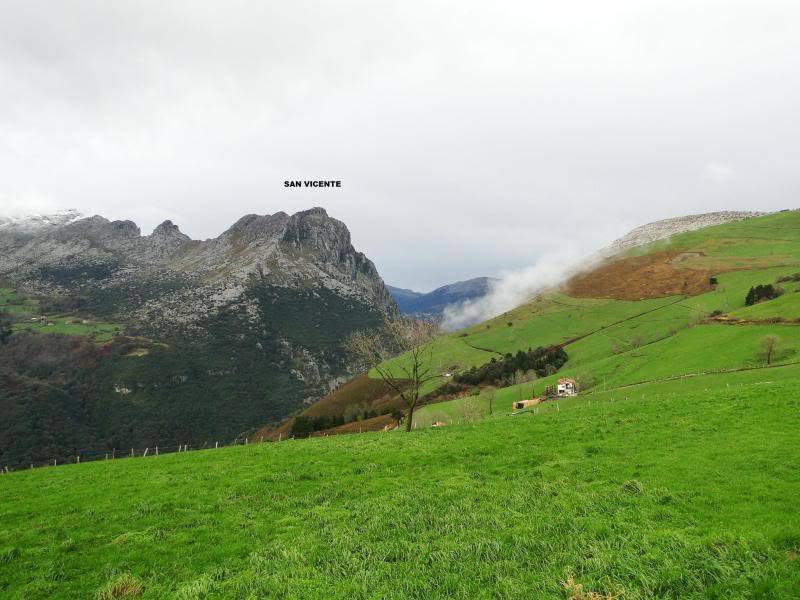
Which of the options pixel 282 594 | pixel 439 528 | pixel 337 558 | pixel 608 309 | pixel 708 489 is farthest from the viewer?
pixel 608 309

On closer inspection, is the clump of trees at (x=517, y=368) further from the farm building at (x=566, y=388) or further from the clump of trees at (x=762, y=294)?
the clump of trees at (x=762, y=294)

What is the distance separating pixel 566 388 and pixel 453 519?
8619 centimetres

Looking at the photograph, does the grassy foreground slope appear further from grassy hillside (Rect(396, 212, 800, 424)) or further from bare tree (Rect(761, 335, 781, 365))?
grassy hillside (Rect(396, 212, 800, 424))

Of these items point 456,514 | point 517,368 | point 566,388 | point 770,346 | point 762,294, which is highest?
point 456,514

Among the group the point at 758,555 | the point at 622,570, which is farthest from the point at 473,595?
→ the point at 758,555

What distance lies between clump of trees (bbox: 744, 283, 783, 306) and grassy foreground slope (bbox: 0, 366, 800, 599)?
115 metres

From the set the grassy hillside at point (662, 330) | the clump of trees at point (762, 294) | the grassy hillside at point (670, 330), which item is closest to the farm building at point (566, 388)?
the grassy hillside at point (662, 330)

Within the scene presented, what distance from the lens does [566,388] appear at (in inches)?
3703

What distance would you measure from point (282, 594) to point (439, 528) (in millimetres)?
5872

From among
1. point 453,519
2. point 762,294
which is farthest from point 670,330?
point 453,519

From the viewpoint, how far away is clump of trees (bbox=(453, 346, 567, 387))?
12606 cm

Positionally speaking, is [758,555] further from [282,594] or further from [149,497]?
[149,497]

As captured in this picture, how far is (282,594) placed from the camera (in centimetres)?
1120

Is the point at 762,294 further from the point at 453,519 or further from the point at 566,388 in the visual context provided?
the point at 453,519
